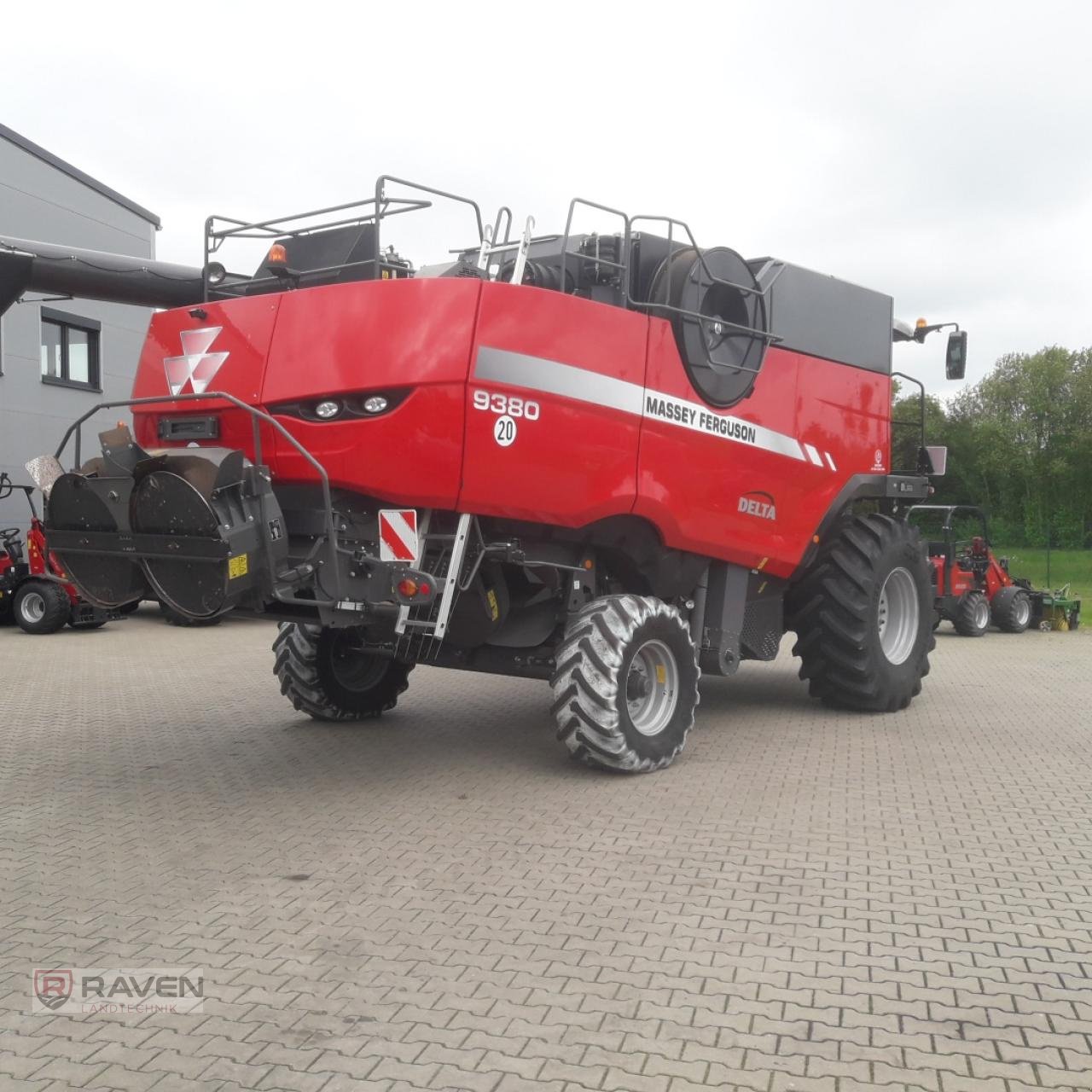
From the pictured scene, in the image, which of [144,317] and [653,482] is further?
[144,317]

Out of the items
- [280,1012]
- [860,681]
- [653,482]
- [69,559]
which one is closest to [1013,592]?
[860,681]

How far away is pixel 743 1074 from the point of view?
340 cm

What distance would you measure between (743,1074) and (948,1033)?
2.40ft

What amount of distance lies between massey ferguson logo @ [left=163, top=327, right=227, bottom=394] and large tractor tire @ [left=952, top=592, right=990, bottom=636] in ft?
43.5

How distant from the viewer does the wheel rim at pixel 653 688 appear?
7.32 m

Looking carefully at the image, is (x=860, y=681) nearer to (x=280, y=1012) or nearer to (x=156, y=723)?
(x=156, y=723)

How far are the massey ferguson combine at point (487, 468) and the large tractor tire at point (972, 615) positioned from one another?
29.4 ft

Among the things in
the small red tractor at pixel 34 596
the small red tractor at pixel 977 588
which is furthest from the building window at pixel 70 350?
the small red tractor at pixel 977 588

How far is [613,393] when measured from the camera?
274 inches

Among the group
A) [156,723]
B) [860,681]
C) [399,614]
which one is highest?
[399,614]

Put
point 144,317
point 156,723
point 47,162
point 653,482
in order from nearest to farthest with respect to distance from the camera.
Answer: point 653,482 < point 156,723 < point 47,162 < point 144,317

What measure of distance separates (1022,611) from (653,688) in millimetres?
12644

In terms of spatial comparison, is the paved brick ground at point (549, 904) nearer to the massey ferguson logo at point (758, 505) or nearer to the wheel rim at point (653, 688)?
the wheel rim at point (653, 688)

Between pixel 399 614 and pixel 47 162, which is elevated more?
pixel 47 162
